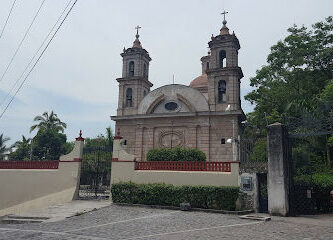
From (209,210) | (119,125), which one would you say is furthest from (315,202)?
(119,125)

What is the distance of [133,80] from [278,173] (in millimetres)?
19161

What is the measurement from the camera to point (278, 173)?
41.5 feet

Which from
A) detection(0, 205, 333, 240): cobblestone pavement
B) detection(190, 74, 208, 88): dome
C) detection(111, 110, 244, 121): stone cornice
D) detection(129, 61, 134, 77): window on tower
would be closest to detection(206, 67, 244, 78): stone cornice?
detection(111, 110, 244, 121): stone cornice

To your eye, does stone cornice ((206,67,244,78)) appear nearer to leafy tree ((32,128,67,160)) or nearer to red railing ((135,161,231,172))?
red railing ((135,161,231,172))

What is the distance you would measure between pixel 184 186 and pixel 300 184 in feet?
17.0

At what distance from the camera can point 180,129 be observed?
26.1 meters

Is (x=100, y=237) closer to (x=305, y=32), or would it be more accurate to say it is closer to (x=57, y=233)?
(x=57, y=233)

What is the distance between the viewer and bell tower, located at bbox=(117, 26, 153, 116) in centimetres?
2870

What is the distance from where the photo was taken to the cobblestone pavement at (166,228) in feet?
27.2

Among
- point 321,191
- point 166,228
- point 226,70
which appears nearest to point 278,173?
point 321,191

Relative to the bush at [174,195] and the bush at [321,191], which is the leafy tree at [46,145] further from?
the bush at [321,191]

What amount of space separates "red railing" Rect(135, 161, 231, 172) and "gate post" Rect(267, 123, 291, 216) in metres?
1.88

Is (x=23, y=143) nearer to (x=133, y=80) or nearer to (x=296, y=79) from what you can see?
(x=133, y=80)

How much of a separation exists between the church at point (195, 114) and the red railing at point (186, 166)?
33.7 feet
